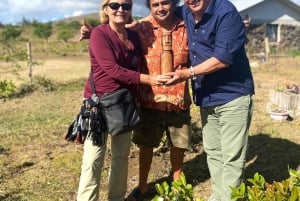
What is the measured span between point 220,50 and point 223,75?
272 millimetres

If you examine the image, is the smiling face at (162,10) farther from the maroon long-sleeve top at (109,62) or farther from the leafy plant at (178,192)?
the leafy plant at (178,192)

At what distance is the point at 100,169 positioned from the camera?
11.2 ft

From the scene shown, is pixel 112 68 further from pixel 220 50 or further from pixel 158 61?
pixel 220 50

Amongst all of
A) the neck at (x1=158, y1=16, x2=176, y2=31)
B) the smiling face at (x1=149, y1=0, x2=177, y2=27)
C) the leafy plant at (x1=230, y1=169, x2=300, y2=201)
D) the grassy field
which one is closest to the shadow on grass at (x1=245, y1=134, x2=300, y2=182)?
the grassy field

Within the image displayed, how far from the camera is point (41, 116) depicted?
8125 mm

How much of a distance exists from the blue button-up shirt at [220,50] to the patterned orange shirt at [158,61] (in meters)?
0.19

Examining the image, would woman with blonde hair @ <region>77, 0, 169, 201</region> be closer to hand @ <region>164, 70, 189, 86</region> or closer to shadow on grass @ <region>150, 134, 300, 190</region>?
hand @ <region>164, 70, 189, 86</region>

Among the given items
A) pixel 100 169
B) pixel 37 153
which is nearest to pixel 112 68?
pixel 100 169

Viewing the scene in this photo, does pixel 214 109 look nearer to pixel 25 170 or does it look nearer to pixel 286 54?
pixel 25 170

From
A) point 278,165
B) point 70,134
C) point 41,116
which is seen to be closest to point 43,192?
point 70,134

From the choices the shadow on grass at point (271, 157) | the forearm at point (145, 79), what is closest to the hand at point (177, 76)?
the forearm at point (145, 79)

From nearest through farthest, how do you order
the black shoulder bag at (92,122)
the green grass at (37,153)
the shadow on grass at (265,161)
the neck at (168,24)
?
the black shoulder bag at (92,122), the neck at (168,24), the green grass at (37,153), the shadow on grass at (265,161)

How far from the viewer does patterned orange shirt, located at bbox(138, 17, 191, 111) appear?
3.56m

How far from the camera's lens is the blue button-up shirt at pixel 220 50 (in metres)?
2.95
